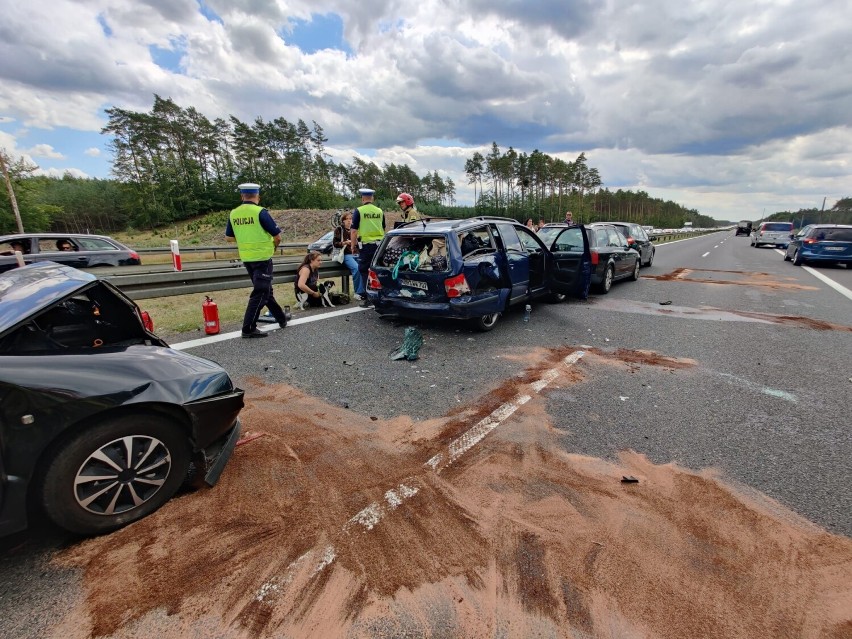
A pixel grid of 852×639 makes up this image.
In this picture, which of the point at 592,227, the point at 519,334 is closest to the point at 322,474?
the point at 519,334

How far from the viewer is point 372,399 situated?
3.92m

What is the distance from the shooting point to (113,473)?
2172 millimetres

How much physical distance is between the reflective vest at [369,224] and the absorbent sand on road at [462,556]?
5.25 metres

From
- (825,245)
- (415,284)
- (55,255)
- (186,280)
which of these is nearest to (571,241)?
(415,284)

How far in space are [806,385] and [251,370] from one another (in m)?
5.77

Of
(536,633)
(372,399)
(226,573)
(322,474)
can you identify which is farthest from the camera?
(372,399)

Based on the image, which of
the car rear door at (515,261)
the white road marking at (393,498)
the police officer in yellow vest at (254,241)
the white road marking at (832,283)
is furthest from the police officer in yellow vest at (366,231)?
the white road marking at (832,283)

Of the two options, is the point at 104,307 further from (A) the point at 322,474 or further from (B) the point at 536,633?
(B) the point at 536,633

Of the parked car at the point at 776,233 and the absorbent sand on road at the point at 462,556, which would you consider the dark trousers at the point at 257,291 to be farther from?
the parked car at the point at 776,233

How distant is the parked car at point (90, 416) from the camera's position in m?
1.93

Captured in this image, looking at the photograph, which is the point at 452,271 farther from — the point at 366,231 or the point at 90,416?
the point at 90,416

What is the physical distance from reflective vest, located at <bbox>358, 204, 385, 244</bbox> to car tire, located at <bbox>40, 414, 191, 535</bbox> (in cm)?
571

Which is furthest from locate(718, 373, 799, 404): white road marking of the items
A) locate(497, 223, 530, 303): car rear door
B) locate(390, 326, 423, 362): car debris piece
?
locate(390, 326, 423, 362): car debris piece

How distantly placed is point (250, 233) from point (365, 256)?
242cm
